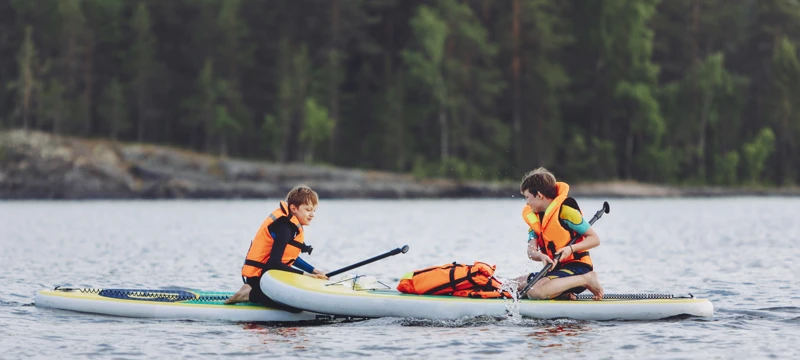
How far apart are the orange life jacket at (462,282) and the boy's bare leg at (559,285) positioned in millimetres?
330

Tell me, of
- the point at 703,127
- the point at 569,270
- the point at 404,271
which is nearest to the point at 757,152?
the point at 703,127

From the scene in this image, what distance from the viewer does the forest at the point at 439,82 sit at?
2223 inches

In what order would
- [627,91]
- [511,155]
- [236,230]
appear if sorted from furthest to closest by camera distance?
1. [511,155]
2. [627,91]
3. [236,230]

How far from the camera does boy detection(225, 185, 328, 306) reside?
1117 centimetres

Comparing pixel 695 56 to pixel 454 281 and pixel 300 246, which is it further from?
pixel 300 246

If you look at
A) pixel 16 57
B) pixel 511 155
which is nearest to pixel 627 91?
pixel 511 155

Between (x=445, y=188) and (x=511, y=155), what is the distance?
564 cm

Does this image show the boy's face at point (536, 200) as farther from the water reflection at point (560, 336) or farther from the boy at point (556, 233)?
the water reflection at point (560, 336)

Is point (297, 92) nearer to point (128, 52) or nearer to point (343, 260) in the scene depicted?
point (128, 52)

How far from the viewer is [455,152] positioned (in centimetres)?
5822

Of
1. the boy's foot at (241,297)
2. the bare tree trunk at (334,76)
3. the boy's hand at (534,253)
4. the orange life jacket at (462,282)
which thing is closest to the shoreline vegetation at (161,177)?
the bare tree trunk at (334,76)

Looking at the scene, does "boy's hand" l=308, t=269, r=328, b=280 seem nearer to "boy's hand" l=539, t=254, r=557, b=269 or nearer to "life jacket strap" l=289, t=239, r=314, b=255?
"life jacket strap" l=289, t=239, r=314, b=255

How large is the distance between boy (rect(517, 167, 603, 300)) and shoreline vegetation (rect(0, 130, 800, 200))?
142ft

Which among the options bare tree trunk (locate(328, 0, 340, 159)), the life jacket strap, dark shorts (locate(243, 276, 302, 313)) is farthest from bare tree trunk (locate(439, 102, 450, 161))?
the life jacket strap
